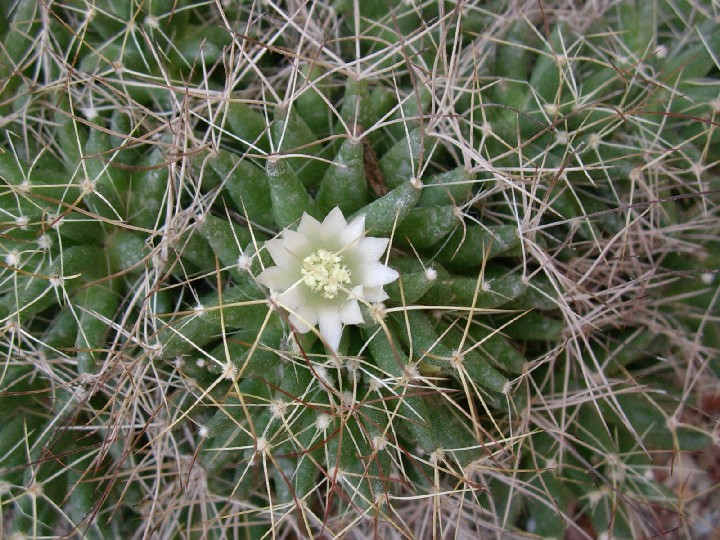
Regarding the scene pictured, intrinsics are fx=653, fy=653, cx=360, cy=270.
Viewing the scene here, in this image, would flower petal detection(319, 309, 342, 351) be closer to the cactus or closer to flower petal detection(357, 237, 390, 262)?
the cactus

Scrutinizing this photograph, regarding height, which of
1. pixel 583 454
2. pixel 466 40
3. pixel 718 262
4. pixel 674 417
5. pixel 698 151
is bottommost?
pixel 583 454

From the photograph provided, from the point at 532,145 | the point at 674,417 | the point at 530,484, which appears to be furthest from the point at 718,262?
the point at 530,484

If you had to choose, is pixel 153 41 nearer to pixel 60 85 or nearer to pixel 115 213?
pixel 60 85

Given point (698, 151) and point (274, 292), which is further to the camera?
point (698, 151)

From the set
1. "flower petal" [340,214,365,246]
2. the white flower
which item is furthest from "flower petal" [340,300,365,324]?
"flower petal" [340,214,365,246]

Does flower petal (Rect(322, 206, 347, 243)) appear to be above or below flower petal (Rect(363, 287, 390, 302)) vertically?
above
